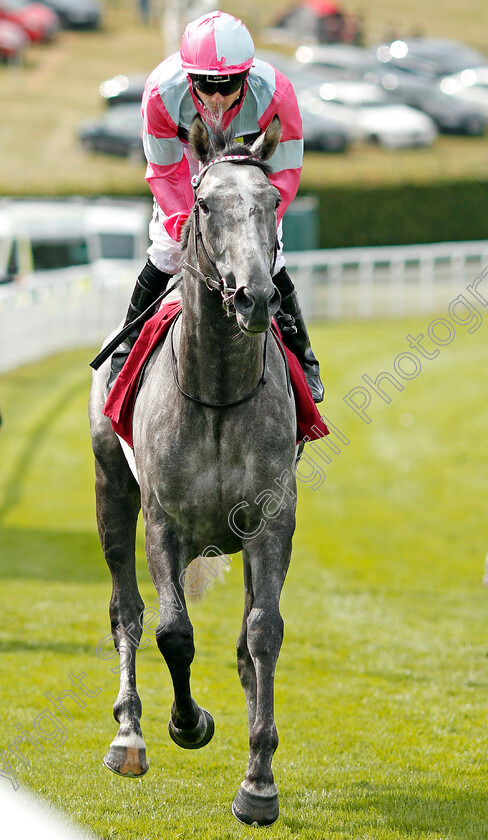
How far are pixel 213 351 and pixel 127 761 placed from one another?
1794 mm

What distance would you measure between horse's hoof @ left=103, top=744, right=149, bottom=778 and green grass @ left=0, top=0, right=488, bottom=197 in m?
26.1

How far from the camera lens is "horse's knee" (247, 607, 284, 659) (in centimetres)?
418

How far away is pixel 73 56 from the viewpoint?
152 feet

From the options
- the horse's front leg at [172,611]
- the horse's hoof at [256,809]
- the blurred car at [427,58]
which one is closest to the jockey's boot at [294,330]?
the horse's front leg at [172,611]

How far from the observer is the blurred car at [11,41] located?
43719 mm

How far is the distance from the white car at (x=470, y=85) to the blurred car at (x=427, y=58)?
1.68 ft

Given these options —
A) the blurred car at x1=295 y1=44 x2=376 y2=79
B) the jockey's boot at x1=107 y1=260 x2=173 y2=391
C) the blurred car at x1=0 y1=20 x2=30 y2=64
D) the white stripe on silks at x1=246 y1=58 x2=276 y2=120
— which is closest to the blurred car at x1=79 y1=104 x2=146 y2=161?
the blurred car at x1=295 y1=44 x2=376 y2=79

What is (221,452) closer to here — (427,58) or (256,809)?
(256,809)

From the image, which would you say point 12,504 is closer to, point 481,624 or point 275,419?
point 481,624

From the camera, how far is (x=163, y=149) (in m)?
4.65

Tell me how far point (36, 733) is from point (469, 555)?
23.0ft

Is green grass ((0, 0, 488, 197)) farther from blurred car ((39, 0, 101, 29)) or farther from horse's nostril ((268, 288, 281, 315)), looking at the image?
horse's nostril ((268, 288, 281, 315))

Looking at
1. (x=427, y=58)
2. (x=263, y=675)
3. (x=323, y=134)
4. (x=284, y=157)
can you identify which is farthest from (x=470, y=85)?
(x=263, y=675)

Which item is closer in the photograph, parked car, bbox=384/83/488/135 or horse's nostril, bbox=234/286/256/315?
horse's nostril, bbox=234/286/256/315
